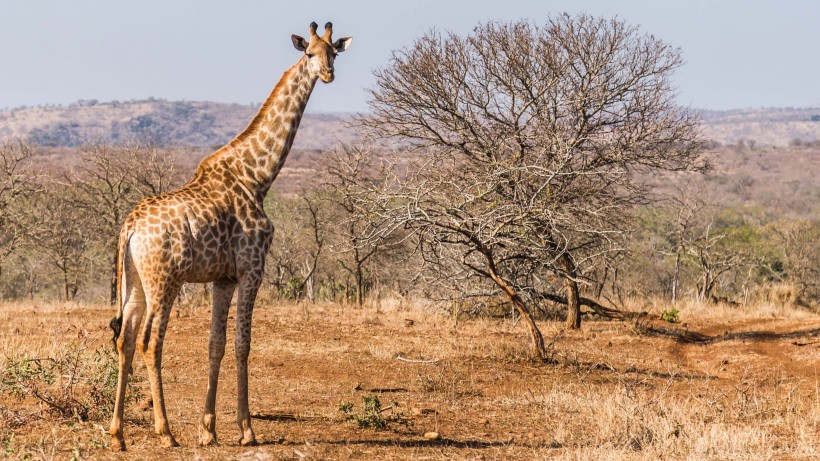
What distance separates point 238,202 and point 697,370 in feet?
34.4

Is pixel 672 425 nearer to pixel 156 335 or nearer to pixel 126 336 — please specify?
pixel 156 335

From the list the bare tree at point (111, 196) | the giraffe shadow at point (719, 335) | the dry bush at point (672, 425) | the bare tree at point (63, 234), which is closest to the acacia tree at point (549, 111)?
the giraffe shadow at point (719, 335)

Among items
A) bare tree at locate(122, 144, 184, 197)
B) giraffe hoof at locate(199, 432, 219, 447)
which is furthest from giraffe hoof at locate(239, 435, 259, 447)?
bare tree at locate(122, 144, 184, 197)

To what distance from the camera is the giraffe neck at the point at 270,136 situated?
8.69m

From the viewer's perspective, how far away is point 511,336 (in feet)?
58.7

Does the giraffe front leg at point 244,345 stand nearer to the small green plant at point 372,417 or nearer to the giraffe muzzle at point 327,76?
the small green plant at point 372,417

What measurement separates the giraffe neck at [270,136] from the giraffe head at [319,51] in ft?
0.36

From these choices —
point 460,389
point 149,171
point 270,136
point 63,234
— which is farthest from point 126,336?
point 63,234

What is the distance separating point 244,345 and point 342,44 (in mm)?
3309

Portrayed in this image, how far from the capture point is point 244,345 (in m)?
8.28

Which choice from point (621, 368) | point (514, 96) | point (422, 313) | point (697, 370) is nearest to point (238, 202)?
point (621, 368)

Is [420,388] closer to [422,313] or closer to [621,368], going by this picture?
[621,368]

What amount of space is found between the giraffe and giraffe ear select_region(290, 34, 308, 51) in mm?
11

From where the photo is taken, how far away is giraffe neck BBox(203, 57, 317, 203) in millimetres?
8688
